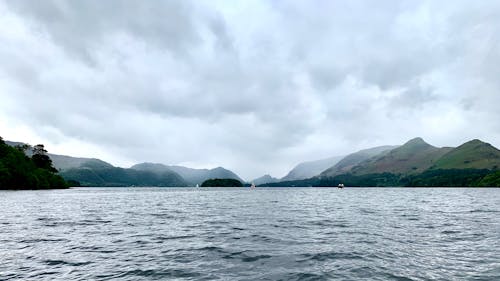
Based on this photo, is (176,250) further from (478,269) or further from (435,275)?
(478,269)

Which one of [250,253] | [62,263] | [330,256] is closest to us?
[62,263]

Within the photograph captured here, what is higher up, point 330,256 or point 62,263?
point 62,263

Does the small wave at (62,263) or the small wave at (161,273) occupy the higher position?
the small wave at (62,263)

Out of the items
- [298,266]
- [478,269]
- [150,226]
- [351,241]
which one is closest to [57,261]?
[298,266]

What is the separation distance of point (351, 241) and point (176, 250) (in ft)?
52.4

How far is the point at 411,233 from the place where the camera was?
1315 inches

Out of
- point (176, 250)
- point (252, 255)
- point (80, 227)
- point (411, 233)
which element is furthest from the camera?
point (80, 227)

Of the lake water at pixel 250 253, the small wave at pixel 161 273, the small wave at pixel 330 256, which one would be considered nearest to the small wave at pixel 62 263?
the lake water at pixel 250 253

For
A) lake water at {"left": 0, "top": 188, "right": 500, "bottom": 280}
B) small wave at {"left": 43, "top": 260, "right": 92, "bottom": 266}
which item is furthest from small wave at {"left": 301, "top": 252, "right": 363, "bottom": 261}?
small wave at {"left": 43, "top": 260, "right": 92, "bottom": 266}

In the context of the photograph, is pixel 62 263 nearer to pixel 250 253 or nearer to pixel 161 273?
pixel 161 273

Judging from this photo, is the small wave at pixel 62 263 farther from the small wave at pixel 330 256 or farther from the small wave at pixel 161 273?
the small wave at pixel 330 256

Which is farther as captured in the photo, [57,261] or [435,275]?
[57,261]

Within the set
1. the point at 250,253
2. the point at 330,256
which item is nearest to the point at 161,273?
the point at 250,253

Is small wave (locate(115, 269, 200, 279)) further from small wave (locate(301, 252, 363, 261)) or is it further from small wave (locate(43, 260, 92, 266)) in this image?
small wave (locate(301, 252, 363, 261))
